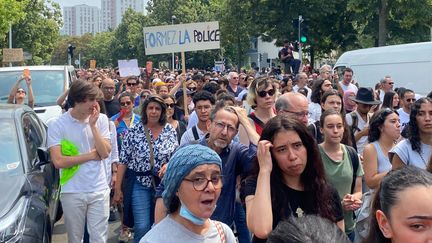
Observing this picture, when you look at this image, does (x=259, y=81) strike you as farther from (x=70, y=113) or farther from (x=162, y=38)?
(x=162, y=38)

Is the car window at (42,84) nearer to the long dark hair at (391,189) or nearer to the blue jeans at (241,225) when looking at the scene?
the blue jeans at (241,225)

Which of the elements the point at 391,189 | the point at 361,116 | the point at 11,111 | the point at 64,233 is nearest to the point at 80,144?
the point at 11,111

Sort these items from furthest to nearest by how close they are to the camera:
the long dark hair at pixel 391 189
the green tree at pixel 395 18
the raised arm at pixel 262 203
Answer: the green tree at pixel 395 18
the raised arm at pixel 262 203
the long dark hair at pixel 391 189

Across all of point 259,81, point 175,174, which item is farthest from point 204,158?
point 259,81

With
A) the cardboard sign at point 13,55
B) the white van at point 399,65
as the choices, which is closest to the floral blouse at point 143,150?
the white van at point 399,65

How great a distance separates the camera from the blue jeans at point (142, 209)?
5.72 meters

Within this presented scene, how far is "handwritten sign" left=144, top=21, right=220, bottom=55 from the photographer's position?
10.3 metres

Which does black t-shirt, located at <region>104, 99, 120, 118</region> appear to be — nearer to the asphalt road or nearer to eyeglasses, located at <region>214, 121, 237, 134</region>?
the asphalt road

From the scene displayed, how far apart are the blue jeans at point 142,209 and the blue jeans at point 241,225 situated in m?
0.84

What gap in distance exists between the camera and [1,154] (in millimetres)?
5586

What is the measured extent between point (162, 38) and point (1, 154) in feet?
17.9

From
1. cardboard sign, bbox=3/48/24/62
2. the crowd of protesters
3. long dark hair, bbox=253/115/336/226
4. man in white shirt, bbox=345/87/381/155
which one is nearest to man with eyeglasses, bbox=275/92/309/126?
the crowd of protesters

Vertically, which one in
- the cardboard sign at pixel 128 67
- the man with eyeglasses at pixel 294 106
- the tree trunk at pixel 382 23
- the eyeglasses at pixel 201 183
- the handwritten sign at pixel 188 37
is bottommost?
the eyeglasses at pixel 201 183

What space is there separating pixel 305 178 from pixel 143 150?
100 inches
